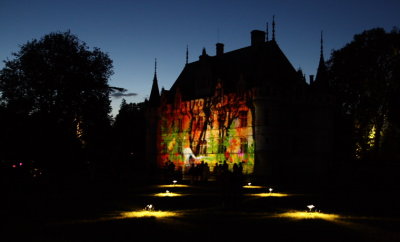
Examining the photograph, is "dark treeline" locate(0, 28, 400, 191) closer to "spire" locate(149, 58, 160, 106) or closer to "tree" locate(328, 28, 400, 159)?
"tree" locate(328, 28, 400, 159)

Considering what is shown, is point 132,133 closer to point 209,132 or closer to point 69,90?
point 209,132

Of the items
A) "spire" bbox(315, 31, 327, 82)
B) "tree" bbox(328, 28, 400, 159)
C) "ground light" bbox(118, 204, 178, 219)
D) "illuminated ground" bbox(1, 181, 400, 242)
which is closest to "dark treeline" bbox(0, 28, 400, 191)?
"tree" bbox(328, 28, 400, 159)

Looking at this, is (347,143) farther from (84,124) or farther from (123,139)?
(123,139)

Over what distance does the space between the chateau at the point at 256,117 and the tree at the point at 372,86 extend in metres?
3.57

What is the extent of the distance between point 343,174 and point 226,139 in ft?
36.4

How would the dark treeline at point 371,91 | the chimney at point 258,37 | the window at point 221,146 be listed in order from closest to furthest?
1. the window at point 221,146
2. the dark treeline at point 371,91
3. the chimney at point 258,37

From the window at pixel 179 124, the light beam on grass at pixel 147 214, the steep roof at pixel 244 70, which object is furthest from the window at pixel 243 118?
the light beam on grass at pixel 147 214

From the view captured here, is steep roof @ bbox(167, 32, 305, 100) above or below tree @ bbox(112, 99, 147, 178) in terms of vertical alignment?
above

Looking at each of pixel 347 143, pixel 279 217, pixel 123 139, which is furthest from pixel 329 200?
pixel 123 139

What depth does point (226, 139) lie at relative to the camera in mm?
40125

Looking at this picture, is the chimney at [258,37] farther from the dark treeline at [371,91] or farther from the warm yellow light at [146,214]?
the warm yellow light at [146,214]

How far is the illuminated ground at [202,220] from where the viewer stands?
9.95 m

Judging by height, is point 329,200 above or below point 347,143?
below

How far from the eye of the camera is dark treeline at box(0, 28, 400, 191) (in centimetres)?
3439
